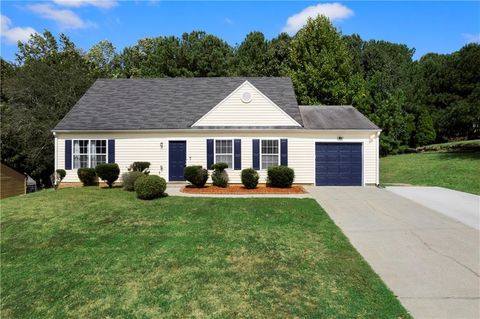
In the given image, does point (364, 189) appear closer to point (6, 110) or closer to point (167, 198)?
point (167, 198)

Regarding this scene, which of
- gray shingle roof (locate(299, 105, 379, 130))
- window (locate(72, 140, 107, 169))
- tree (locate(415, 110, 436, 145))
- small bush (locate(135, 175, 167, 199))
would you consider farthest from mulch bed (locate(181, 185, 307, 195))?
tree (locate(415, 110, 436, 145))

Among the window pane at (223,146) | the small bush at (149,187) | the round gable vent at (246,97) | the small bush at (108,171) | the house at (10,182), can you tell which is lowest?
the house at (10,182)

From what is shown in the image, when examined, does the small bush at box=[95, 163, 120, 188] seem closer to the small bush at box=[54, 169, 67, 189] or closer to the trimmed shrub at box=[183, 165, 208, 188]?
the small bush at box=[54, 169, 67, 189]

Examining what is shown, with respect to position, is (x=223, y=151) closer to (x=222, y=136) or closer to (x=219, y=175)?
(x=222, y=136)

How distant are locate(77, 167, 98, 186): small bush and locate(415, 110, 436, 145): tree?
1419 inches

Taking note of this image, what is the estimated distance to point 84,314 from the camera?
18.7 feet

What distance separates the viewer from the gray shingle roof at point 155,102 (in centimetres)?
1912

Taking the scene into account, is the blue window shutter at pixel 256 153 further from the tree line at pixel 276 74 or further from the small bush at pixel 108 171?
the tree line at pixel 276 74

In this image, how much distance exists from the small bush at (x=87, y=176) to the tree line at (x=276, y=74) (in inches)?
511

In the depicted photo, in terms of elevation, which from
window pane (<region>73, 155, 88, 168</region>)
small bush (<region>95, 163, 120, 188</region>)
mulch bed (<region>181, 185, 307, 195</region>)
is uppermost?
window pane (<region>73, 155, 88, 168</region>)

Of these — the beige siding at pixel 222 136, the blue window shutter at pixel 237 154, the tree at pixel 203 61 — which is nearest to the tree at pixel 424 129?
the tree at pixel 203 61

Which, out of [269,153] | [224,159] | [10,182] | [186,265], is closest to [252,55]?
[269,153]

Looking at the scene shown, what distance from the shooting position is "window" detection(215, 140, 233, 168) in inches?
725

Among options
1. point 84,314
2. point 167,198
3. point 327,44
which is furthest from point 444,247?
point 327,44
